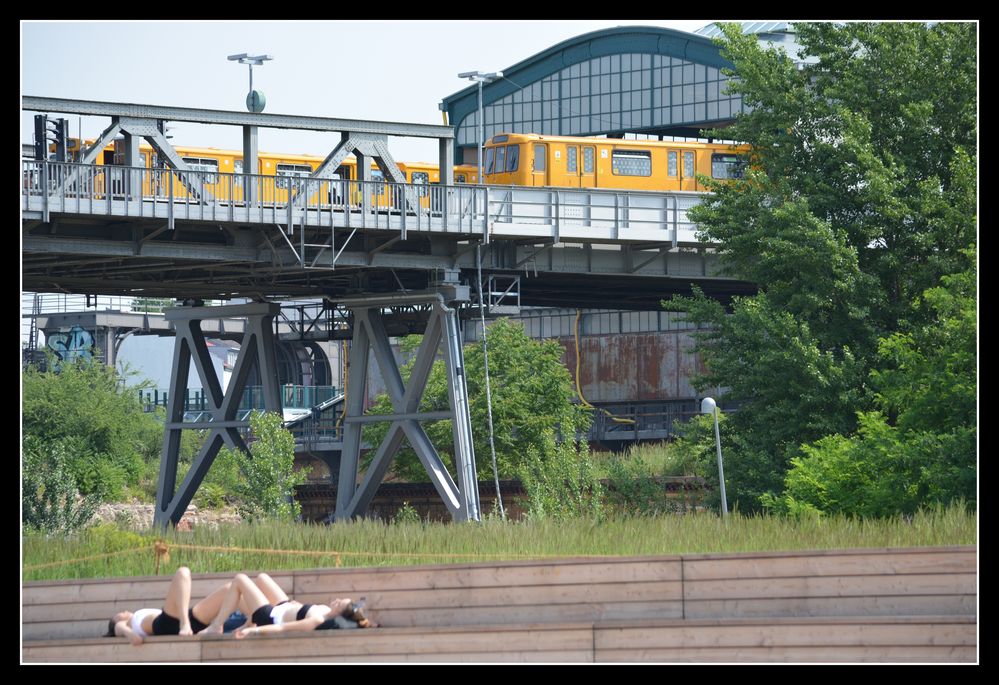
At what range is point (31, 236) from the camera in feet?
116

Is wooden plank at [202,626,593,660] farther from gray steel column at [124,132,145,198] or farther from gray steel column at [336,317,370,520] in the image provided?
gray steel column at [336,317,370,520]

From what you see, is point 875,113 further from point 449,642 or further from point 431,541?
point 449,642

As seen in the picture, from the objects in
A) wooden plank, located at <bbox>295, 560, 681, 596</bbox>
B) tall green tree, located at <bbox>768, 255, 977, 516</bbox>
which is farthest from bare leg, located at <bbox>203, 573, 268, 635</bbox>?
tall green tree, located at <bbox>768, 255, 977, 516</bbox>

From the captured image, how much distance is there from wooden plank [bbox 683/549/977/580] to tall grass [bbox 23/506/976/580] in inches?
132

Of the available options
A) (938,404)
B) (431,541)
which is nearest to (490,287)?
(938,404)

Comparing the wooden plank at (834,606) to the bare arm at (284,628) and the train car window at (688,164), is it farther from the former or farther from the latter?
the train car window at (688,164)

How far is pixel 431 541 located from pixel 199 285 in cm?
2437

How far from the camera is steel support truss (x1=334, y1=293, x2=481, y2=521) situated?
4072cm

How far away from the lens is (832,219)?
3347cm

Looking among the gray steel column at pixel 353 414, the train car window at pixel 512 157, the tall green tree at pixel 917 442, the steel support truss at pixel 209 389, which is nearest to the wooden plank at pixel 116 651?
the tall green tree at pixel 917 442

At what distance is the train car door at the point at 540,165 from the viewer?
48.3m

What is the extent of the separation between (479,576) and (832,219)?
1949 centimetres

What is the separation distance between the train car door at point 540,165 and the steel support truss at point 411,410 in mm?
7377

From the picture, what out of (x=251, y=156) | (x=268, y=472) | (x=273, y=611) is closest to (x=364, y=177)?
(x=251, y=156)
